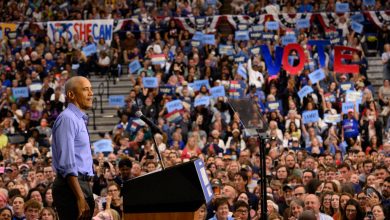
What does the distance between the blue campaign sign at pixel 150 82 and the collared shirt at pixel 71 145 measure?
521 inches

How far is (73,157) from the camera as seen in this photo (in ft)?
21.2

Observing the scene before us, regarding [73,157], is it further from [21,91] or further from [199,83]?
[21,91]

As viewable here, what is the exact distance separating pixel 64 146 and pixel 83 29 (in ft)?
59.4

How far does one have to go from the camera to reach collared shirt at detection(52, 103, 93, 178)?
645 cm

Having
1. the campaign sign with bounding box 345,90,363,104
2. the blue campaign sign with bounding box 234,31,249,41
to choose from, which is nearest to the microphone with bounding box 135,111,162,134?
the campaign sign with bounding box 345,90,363,104

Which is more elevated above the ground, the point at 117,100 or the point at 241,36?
the point at 241,36

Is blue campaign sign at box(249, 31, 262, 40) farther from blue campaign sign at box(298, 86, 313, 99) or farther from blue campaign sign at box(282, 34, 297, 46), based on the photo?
blue campaign sign at box(298, 86, 313, 99)

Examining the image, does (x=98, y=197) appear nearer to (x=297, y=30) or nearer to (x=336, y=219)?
(x=336, y=219)

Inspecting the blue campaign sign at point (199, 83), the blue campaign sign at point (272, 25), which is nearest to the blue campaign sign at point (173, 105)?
the blue campaign sign at point (199, 83)

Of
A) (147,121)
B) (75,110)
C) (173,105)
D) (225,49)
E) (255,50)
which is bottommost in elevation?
(173,105)

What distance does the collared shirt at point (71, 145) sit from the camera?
21.1 ft

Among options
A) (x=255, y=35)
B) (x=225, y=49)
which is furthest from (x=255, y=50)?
(x=255, y=35)

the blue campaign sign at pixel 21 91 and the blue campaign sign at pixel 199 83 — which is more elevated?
the blue campaign sign at pixel 199 83

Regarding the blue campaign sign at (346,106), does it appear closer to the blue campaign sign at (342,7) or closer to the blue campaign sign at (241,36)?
the blue campaign sign at (241,36)
